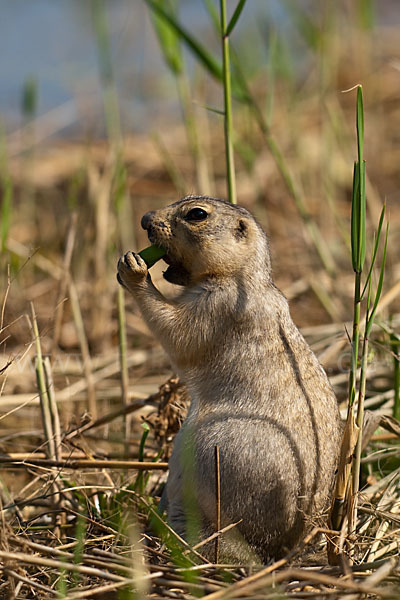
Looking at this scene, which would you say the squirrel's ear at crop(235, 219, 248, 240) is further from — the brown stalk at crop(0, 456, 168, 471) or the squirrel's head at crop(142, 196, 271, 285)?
the brown stalk at crop(0, 456, 168, 471)

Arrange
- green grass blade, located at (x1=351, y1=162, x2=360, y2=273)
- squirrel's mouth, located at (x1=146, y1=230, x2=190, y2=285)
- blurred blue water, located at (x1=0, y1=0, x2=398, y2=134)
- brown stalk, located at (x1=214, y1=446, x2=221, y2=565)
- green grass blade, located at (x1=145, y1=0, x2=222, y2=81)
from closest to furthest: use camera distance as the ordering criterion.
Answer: green grass blade, located at (x1=351, y1=162, x2=360, y2=273) → brown stalk, located at (x1=214, y1=446, x2=221, y2=565) → squirrel's mouth, located at (x1=146, y1=230, x2=190, y2=285) → green grass blade, located at (x1=145, y1=0, x2=222, y2=81) → blurred blue water, located at (x1=0, y1=0, x2=398, y2=134)

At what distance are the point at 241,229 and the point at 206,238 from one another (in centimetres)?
18

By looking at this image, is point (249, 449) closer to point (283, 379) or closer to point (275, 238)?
point (283, 379)

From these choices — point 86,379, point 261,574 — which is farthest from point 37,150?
point 261,574

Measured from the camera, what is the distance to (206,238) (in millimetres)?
3508

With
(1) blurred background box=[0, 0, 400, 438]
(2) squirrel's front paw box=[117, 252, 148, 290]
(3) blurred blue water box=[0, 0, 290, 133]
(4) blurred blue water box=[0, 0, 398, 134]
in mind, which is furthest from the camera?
(3) blurred blue water box=[0, 0, 290, 133]

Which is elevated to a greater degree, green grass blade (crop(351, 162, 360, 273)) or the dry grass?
green grass blade (crop(351, 162, 360, 273))

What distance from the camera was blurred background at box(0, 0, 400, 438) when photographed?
4.91 meters

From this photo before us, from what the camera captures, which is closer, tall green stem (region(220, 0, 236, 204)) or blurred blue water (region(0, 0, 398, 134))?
tall green stem (region(220, 0, 236, 204))

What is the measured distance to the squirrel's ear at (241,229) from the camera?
11.7 feet

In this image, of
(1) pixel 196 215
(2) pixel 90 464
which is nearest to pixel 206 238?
(1) pixel 196 215

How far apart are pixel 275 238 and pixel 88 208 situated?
233 cm

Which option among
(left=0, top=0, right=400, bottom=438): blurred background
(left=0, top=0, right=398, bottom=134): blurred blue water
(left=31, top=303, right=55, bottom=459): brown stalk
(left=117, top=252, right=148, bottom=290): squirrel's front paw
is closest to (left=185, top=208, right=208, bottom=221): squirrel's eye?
(left=117, top=252, right=148, bottom=290): squirrel's front paw

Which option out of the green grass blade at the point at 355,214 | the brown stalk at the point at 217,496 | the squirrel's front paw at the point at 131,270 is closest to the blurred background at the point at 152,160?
the squirrel's front paw at the point at 131,270
